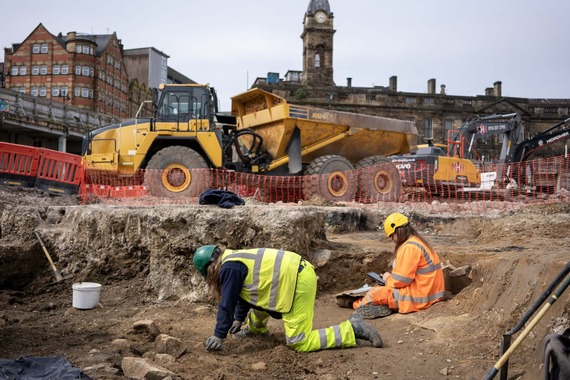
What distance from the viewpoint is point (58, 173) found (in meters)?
12.4

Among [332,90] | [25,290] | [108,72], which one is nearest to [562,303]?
[25,290]

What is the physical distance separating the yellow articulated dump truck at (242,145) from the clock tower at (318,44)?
24.9 metres

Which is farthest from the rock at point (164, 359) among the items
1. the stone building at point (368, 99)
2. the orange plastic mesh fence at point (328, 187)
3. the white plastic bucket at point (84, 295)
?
the stone building at point (368, 99)

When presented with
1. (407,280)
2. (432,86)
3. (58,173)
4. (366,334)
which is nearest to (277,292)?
(366,334)

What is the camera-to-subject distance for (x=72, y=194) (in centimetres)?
1236

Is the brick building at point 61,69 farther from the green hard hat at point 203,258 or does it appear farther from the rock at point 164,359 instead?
the rock at point 164,359

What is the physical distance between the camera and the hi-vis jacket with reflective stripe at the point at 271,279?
14.9 ft

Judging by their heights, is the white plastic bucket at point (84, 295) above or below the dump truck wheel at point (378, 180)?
below

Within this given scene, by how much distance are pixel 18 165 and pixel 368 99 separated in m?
29.3

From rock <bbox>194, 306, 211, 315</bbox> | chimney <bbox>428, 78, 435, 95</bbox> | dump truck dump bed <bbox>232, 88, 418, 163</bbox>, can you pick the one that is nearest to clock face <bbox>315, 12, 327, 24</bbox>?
chimney <bbox>428, 78, 435, 95</bbox>

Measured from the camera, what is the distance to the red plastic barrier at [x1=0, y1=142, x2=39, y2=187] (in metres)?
11.7

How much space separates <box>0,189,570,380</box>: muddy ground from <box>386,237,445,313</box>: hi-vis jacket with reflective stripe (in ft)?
0.56

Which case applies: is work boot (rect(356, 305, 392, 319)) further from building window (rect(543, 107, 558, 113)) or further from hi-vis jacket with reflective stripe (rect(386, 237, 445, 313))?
building window (rect(543, 107, 558, 113))

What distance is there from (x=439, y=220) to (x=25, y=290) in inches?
302
